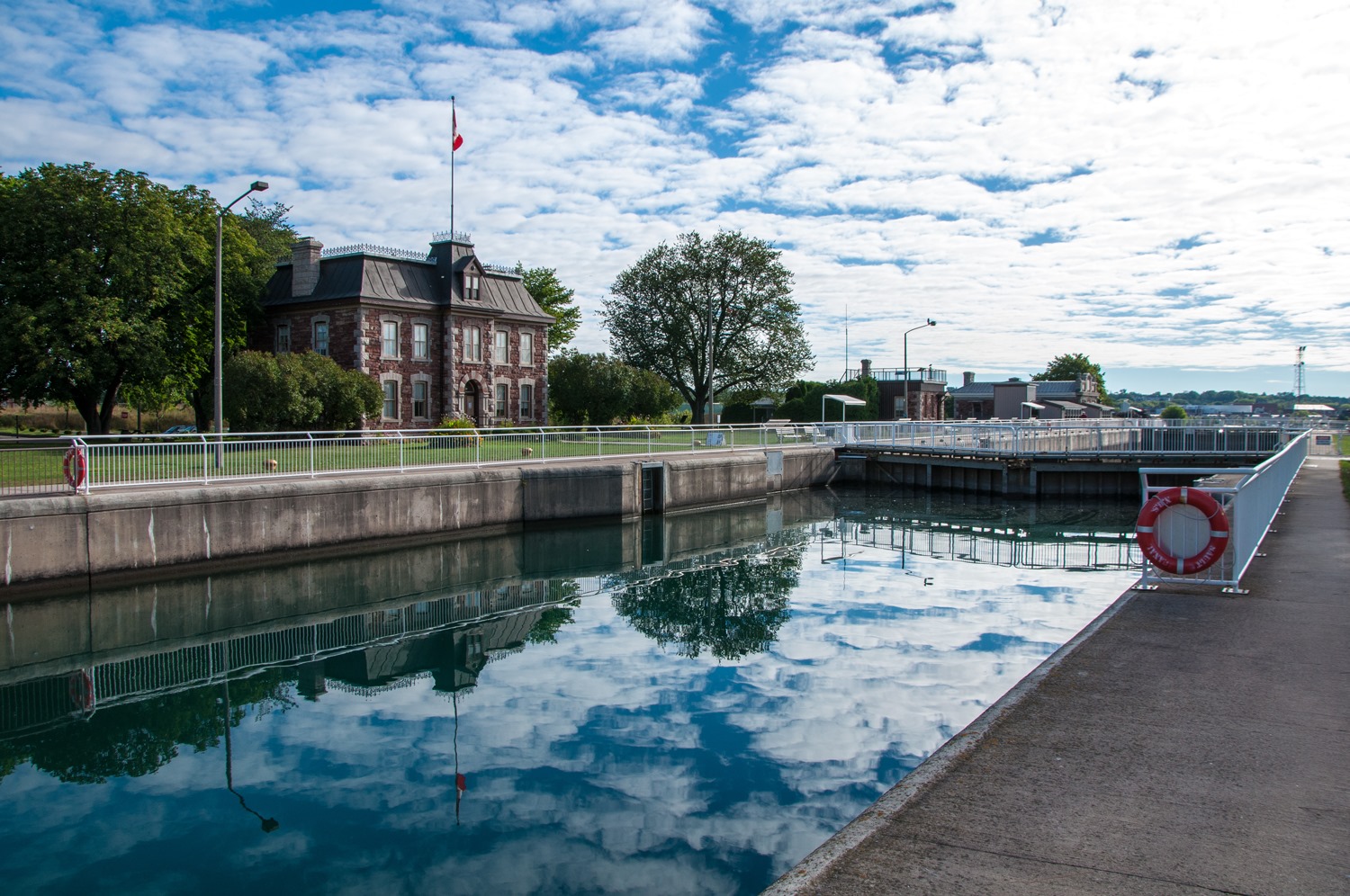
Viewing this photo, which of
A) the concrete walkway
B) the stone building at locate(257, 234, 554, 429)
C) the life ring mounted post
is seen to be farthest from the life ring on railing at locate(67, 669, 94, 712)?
the stone building at locate(257, 234, 554, 429)

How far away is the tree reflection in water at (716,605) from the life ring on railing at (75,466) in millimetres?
10342

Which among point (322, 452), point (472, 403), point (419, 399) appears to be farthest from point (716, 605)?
point (472, 403)

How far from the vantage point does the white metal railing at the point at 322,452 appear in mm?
19562

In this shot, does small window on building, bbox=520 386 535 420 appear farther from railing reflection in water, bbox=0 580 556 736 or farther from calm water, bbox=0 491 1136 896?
railing reflection in water, bbox=0 580 556 736

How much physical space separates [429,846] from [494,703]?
4383 mm

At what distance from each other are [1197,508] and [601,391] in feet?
135

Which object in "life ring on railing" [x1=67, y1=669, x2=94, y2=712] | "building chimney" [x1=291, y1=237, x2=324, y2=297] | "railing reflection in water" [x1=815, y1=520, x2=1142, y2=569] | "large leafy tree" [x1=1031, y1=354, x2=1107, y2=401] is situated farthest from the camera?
"large leafy tree" [x1=1031, y1=354, x2=1107, y2=401]

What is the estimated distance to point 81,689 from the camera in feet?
44.5

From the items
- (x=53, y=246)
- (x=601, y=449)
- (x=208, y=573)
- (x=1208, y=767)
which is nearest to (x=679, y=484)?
(x=601, y=449)

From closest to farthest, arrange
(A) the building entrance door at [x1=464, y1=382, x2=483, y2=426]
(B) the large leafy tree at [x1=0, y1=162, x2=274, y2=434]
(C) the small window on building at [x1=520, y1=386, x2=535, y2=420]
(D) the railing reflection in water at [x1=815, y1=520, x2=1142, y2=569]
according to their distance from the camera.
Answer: (D) the railing reflection in water at [x1=815, y1=520, x2=1142, y2=569], (B) the large leafy tree at [x1=0, y1=162, x2=274, y2=434], (A) the building entrance door at [x1=464, y1=382, x2=483, y2=426], (C) the small window on building at [x1=520, y1=386, x2=535, y2=420]

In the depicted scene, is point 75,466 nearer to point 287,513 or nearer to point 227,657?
point 287,513

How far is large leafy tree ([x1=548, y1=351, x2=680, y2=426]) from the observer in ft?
170

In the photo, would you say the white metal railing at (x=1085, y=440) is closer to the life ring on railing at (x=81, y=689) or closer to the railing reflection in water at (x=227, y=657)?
the railing reflection in water at (x=227, y=657)

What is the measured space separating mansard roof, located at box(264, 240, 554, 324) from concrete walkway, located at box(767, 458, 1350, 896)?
38981 millimetres
